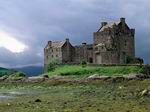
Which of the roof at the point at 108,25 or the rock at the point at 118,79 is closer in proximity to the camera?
the rock at the point at 118,79

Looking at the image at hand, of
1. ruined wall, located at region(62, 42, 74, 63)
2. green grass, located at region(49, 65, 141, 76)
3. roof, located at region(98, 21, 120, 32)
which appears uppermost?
roof, located at region(98, 21, 120, 32)

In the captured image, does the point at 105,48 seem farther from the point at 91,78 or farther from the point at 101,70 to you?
the point at 91,78

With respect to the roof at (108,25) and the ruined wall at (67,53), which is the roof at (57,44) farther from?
the roof at (108,25)

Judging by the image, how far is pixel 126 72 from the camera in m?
81.1

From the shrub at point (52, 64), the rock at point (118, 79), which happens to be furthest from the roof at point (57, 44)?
the rock at point (118, 79)

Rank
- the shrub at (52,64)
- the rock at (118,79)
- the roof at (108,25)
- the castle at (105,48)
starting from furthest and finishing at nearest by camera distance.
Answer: the shrub at (52,64)
the roof at (108,25)
the castle at (105,48)
the rock at (118,79)

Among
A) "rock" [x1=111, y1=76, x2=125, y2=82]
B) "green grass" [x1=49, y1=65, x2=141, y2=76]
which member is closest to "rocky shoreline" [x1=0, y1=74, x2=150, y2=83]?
"rock" [x1=111, y1=76, x2=125, y2=82]

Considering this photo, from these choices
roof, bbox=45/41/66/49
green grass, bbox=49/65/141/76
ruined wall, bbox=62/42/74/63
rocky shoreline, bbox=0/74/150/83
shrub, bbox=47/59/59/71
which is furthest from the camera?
roof, bbox=45/41/66/49

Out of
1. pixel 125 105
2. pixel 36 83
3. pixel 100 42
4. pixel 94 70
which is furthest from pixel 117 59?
pixel 125 105

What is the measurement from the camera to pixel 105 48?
97.2 metres

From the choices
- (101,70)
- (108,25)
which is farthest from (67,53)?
(101,70)

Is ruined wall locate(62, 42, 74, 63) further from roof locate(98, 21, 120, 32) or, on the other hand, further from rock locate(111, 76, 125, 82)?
rock locate(111, 76, 125, 82)

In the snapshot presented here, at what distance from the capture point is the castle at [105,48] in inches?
3834

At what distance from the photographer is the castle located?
97.4 metres
